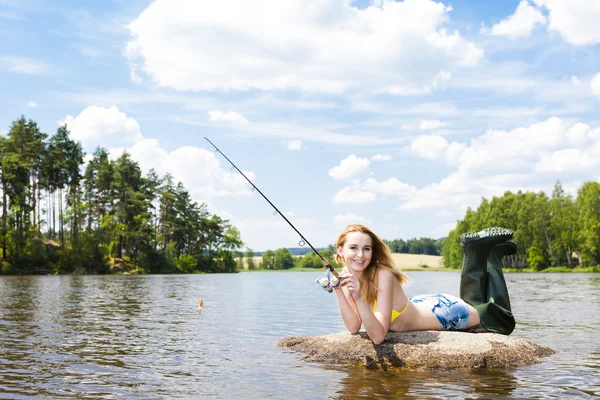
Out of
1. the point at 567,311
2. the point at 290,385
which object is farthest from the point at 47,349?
the point at 567,311

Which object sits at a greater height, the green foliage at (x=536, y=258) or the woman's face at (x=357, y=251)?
the woman's face at (x=357, y=251)

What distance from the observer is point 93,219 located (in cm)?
9888

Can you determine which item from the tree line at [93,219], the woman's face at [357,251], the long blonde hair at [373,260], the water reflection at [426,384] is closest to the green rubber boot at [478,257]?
the water reflection at [426,384]

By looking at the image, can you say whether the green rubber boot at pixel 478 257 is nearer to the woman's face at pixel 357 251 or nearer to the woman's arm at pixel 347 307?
the woman's arm at pixel 347 307

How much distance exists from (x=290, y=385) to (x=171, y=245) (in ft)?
347

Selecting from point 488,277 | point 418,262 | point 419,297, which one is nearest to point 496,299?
point 488,277

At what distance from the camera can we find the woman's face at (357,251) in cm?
804

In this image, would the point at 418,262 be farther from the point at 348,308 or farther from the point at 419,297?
the point at 348,308

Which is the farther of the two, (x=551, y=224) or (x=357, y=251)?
(x=551, y=224)

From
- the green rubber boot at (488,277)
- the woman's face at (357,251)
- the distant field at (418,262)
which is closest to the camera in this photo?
the woman's face at (357,251)

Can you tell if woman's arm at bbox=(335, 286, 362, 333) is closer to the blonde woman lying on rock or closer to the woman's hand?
Answer: the blonde woman lying on rock

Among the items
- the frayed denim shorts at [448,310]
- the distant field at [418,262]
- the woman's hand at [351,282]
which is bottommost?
the distant field at [418,262]

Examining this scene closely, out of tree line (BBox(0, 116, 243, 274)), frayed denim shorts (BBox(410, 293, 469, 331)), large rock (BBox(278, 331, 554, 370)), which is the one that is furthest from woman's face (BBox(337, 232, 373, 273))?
tree line (BBox(0, 116, 243, 274))

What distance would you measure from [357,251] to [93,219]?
97.6 m
